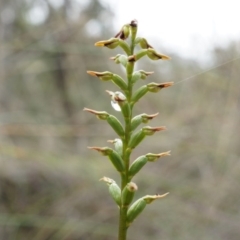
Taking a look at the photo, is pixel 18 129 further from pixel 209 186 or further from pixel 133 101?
pixel 133 101

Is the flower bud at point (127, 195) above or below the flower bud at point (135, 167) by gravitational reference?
below

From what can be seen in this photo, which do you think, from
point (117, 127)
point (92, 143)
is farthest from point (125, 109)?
point (92, 143)

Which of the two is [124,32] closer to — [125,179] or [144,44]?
[144,44]

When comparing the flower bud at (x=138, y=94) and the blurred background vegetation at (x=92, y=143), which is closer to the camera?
the flower bud at (x=138, y=94)

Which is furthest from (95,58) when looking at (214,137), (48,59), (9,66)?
(214,137)

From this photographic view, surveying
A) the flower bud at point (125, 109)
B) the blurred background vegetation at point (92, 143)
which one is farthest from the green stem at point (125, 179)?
the blurred background vegetation at point (92, 143)

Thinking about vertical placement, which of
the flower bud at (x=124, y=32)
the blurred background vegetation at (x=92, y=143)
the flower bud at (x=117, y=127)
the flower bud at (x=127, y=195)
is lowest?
the blurred background vegetation at (x=92, y=143)

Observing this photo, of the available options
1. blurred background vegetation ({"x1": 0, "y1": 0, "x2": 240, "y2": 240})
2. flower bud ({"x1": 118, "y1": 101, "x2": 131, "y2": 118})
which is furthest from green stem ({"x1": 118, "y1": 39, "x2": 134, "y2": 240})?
blurred background vegetation ({"x1": 0, "y1": 0, "x2": 240, "y2": 240})

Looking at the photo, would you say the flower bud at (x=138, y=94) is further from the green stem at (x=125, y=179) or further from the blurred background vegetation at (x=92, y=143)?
the blurred background vegetation at (x=92, y=143)

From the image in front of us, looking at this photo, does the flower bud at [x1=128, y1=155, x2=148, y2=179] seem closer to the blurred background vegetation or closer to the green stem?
the green stem
